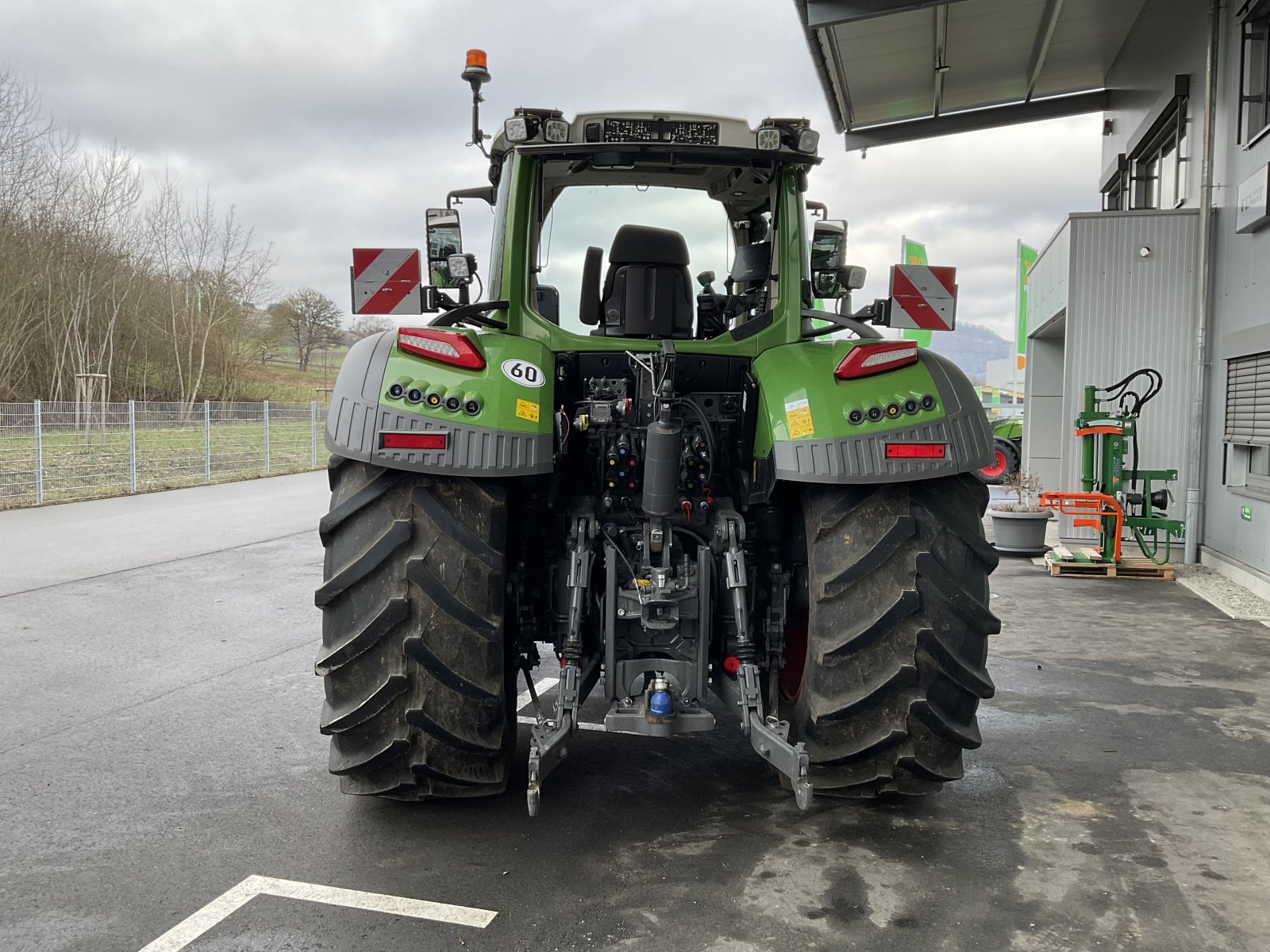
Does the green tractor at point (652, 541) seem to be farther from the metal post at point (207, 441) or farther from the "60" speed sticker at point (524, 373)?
the metal post at point (207, 441)

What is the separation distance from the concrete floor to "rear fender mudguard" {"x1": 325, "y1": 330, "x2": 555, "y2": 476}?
4.15 feet

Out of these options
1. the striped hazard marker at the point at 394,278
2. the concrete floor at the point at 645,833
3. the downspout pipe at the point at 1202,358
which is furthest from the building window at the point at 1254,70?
the striped hazard marker at the point at 394,278

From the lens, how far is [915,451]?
10.4 feet

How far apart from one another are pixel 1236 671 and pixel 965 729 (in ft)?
11.6

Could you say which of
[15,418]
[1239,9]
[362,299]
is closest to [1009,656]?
[362,299]

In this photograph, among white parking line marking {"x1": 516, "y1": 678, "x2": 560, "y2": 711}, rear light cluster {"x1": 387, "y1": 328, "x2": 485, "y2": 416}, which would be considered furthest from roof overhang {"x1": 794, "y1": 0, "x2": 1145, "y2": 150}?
rear light cluster {"x1": 387, "y1": 328, "x2": 485, "y2": 416}

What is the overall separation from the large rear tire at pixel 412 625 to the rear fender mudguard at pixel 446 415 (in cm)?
14

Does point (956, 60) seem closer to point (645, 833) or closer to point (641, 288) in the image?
point (641, 288)

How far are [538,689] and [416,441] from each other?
2600 mm

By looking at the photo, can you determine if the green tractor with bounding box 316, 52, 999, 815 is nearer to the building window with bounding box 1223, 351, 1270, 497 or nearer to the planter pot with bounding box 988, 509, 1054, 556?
the building window with bounding box 1223, 351, 1270, 497

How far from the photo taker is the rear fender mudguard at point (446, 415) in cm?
307

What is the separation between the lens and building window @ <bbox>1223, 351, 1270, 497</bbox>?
27.8ft

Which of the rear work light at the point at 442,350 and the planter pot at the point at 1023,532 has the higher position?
the rear work light at the point at 442,350

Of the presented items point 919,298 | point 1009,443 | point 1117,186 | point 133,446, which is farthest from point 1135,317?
point 133,446
